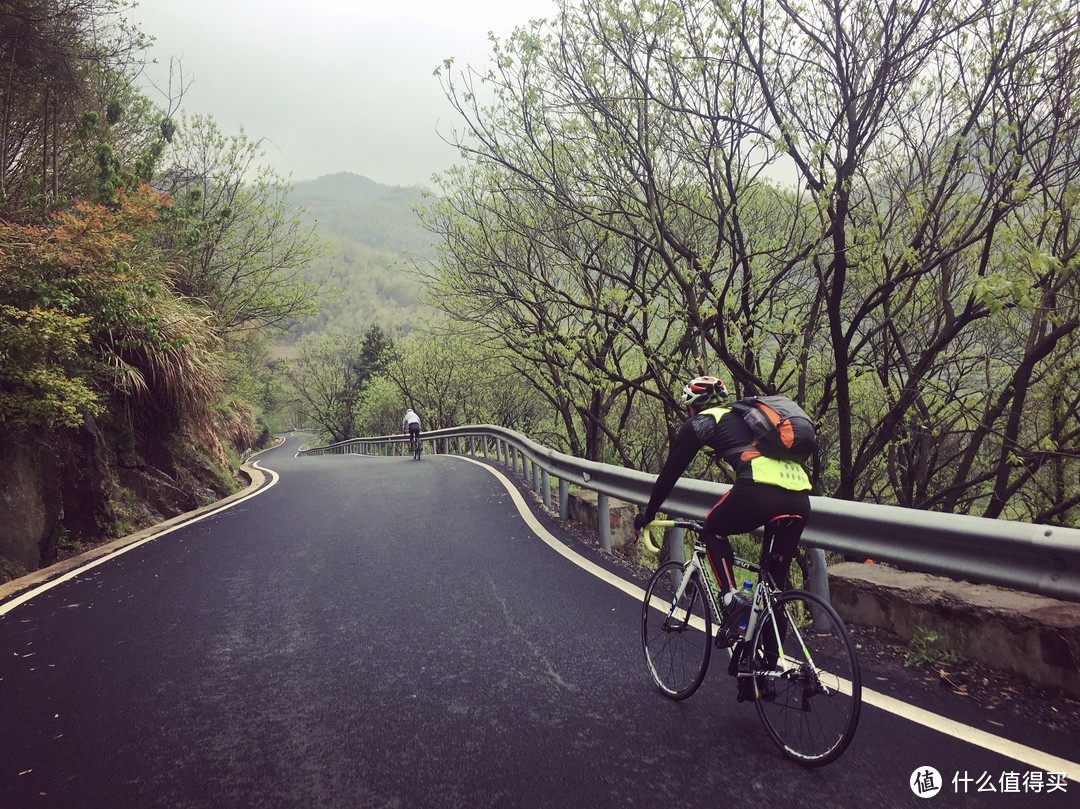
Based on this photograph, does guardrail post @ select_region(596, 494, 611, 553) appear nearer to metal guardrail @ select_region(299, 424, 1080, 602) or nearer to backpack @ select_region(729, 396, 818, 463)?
metal guardrail @ select_region(299, 424, 1080, 602)

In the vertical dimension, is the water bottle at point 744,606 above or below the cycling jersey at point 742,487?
below

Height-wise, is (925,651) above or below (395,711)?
above

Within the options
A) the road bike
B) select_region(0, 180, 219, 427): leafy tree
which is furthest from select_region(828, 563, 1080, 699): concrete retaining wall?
select_region(0, 180, 219, 427): leafy tree

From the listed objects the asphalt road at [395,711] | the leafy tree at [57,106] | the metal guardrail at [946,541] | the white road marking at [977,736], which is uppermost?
the leafy tree at [57,106]

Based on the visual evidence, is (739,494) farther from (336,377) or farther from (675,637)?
(336,377)

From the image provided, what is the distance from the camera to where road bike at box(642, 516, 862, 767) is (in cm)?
285

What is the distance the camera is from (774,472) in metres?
3.30

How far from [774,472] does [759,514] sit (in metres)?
0.21

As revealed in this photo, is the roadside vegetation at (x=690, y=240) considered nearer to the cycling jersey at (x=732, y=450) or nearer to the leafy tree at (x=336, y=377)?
the cycling jersey at (x=732, y=450)

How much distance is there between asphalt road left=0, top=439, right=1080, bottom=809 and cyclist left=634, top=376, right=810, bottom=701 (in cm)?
60

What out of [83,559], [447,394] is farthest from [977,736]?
[447,394]

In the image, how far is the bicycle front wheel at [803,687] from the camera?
2793 mm

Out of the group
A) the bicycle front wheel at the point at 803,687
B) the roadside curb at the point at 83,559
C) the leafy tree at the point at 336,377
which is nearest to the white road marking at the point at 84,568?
the roadside curb at the point at 83,559

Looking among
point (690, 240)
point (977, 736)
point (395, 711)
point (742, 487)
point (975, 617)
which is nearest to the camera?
point (977, 736)
